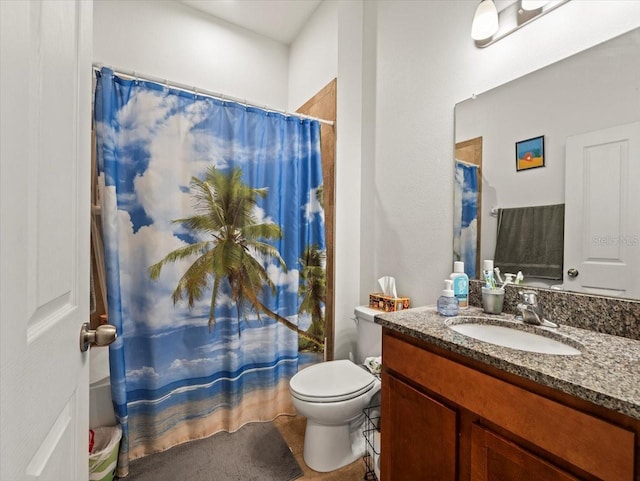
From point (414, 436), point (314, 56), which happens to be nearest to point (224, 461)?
point (414, 436)

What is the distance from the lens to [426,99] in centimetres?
162

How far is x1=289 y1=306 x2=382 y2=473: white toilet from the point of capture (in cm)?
138

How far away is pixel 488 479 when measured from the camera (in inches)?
30.2

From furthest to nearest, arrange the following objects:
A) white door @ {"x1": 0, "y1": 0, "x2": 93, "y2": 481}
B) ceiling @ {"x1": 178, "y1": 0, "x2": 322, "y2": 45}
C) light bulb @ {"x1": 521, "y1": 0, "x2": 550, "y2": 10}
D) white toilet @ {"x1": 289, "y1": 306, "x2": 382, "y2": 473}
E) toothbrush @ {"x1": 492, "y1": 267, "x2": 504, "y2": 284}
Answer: ceiling @ {"x1": 178, "y1": 0, "x2": 322, "y2": 45} → white toilet @ {"x1": 289, "y1": 306, "x2": 382, "y2": 473} → toothbrush @ {"x1": 492, "y1": 267, "x2": 504, "y2": 284} → light bulb @ {"x1": 521, "y1": 0, "x2": 550, "y2": 10} → white door @ {"x1": 0, "y1": 0, "x2": 93, "y2": 481}

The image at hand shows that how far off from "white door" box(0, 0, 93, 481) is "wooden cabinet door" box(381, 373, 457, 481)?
3.06 feet

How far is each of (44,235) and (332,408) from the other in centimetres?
130

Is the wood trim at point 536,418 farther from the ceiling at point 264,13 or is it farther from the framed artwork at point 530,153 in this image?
the ceiling at point 264,13

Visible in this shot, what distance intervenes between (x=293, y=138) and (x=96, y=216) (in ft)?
3.98

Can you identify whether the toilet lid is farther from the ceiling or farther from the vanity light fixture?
the ceiling

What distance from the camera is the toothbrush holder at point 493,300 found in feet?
3.84

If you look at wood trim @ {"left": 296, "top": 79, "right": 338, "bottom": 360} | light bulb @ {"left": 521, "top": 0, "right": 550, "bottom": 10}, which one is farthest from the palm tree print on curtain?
light bulb @ {"left": 521, "top": 0, "right": 550, "bottom": 10}

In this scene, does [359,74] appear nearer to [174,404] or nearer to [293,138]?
[293,138]

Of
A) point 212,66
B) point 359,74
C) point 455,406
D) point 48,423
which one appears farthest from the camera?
point 212,66

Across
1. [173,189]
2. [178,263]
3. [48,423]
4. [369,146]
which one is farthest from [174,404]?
[369,146]
